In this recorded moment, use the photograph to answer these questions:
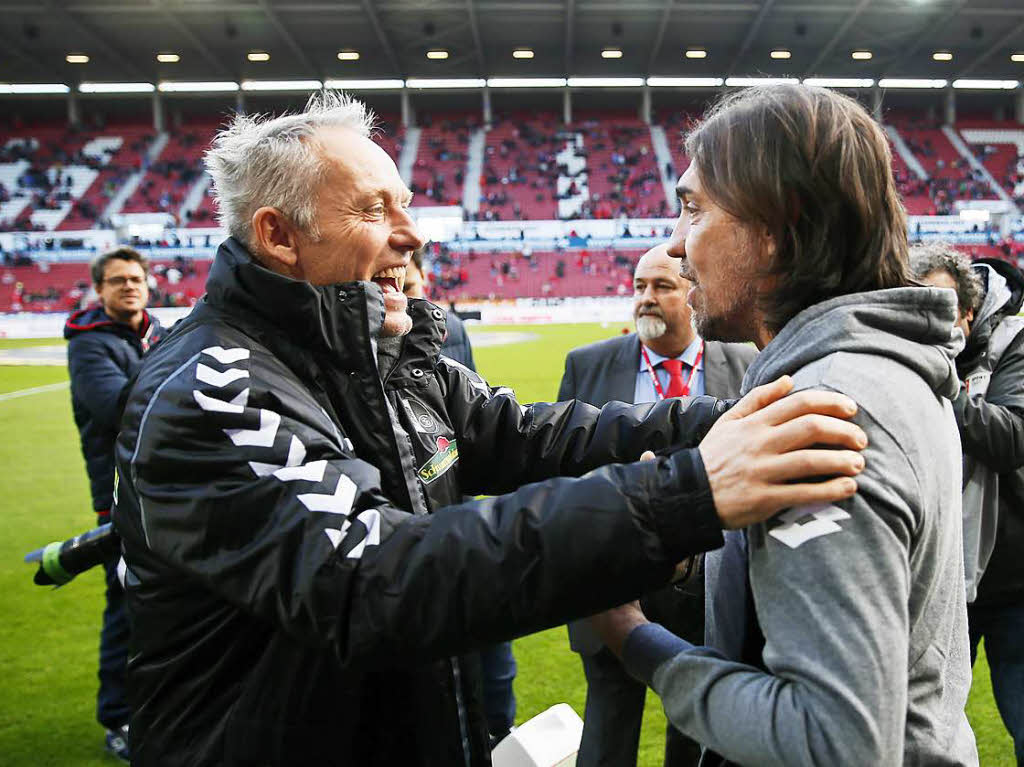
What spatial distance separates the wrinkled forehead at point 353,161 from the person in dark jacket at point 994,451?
1.88 metres

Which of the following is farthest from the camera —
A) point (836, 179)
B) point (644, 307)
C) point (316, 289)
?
point (644, 307)

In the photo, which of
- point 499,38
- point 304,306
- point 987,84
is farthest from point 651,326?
point 987,84

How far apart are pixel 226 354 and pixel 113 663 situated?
2.98 metres

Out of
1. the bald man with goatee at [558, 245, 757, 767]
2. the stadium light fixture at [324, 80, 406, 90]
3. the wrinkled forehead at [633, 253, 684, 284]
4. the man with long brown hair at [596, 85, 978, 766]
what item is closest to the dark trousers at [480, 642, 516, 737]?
the bald man with goatee at [558, 245, 757, 767]

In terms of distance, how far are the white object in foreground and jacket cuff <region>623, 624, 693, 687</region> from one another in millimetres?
1356

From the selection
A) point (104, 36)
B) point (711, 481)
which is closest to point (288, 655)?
point (711, 481)

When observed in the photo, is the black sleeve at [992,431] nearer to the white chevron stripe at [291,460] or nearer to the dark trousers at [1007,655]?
the dark trousers at [1007,655]

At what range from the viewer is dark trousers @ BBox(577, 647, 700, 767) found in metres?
2.89

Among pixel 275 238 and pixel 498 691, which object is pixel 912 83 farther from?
pixel 275 238

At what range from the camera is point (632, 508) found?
48.6 inches

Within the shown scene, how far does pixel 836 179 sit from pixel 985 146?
50501mm

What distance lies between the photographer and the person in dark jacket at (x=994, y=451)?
8.91 ft

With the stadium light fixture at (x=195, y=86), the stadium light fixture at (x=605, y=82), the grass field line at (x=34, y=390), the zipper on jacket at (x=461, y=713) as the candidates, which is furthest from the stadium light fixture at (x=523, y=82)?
the zipper on jacket at (x=461, y=713)

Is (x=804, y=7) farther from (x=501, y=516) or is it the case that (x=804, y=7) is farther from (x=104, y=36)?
(x=501, y=516)
